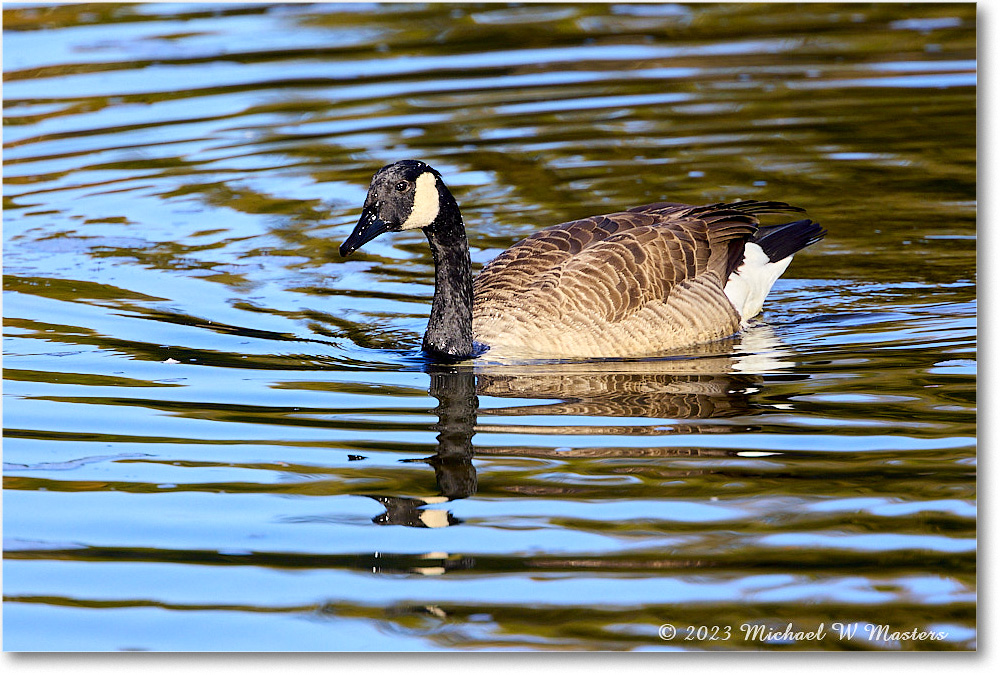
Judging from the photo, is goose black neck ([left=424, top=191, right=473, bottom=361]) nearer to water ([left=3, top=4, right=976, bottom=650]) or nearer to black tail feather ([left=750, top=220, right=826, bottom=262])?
water ([left=3, top=4, right=976, bottom=650])

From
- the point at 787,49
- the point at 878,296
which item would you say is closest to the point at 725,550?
the point at 878,296

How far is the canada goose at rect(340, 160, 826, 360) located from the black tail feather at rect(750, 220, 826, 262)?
0.53 m

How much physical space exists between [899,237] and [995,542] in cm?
604

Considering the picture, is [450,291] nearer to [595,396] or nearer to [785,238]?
[595,396]

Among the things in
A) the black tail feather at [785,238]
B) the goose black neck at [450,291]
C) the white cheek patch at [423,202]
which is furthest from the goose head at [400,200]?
the black tail feather at [785,238]

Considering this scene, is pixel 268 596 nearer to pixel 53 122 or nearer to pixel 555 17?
pixel 53 122

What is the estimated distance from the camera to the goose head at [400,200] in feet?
30.2

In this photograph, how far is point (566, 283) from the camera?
969cm

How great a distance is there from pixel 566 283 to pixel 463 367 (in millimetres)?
993

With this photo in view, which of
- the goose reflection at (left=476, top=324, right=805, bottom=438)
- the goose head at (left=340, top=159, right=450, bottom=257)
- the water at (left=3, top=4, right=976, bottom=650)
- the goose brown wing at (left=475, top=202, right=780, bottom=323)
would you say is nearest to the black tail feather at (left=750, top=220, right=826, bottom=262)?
the goose brown wing at (left=475, top=202, right=780, bottom=323)

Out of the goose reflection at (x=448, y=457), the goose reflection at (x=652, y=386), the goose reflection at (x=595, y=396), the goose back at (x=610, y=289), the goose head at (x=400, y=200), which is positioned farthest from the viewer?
the goose back at (x=610, y=289)

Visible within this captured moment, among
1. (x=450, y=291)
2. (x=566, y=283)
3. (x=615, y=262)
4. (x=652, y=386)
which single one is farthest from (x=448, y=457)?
(x=615, y=262)

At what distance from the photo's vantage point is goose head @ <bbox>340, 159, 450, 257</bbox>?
9.20 meters

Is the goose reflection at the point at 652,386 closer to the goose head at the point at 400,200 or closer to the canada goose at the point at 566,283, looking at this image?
the canada goose at the point at 566,283
